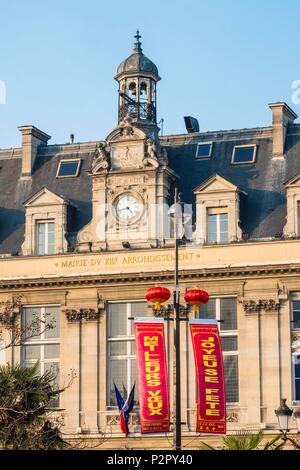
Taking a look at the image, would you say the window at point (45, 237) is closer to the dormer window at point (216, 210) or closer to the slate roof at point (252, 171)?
the slate roof at point (252, 171)

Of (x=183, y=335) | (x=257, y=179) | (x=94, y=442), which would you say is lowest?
(x=94, y=442)

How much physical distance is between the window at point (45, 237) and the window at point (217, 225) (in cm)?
763

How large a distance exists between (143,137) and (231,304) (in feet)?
28.6

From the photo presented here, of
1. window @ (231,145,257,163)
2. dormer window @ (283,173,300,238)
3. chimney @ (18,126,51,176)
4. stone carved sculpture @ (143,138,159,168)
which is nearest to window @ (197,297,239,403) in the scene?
dormer window @ (283,173,300,238)

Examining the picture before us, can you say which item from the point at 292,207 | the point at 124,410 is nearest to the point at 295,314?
the point at 292,207

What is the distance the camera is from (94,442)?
68.2 meters

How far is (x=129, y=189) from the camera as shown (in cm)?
7119

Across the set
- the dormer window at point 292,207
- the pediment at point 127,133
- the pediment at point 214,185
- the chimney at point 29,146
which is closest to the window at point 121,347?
the pediment at point 214,185

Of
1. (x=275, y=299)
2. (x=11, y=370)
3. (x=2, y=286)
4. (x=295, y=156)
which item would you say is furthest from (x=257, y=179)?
(x=11, y=370)

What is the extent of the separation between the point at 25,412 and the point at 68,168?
1225 inches

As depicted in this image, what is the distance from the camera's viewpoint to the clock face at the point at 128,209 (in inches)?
2790

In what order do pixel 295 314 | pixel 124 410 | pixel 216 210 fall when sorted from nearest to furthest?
pixel 295 314 < pixel 124 410 < pixel 216 210

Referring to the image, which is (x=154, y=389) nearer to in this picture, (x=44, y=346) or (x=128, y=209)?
(x=44, y=346)

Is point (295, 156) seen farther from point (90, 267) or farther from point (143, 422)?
point (143, 422)
